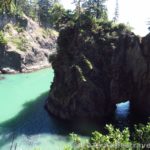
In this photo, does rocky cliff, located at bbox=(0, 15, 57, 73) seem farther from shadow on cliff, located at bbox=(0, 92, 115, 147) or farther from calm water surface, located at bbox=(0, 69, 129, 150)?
shadow on cliff, located at bbox=(0, 92, 115, 147)

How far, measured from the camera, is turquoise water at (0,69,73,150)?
48.3 m

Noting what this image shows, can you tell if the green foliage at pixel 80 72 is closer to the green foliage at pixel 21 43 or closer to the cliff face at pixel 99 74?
the cliff face at pixel 99 74

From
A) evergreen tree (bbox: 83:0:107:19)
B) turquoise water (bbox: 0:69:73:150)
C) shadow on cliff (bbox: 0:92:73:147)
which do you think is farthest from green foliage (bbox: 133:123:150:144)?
evergreen tree (bbox: 83:0:107:19)

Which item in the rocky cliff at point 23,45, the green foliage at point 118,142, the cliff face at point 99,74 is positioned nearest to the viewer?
the green foliage at point 118,142

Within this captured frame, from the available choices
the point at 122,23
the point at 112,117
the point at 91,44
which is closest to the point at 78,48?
the point at 91,44

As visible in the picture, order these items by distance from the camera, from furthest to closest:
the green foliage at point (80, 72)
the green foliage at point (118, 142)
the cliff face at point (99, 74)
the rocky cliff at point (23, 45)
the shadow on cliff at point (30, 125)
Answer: the rocky cliff at point (23, 45)
the cliff face at point (99, 74)
the green foliage at point (80, 72)
the shadow on cliff at point (30, 125)
the green foliage at point (118, 142)

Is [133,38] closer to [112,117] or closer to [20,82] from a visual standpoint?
[112,117]

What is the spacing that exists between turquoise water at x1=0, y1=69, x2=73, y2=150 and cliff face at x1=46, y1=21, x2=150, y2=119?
15.4ft

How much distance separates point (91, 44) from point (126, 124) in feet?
59.1

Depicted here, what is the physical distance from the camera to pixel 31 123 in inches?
2277

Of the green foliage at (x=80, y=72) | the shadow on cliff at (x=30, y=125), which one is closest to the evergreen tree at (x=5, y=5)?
the shadow on cliff at (x=30, y=125)

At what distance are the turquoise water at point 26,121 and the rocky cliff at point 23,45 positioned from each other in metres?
17.2

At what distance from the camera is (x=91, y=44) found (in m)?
63.6

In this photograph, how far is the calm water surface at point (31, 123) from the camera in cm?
4853
